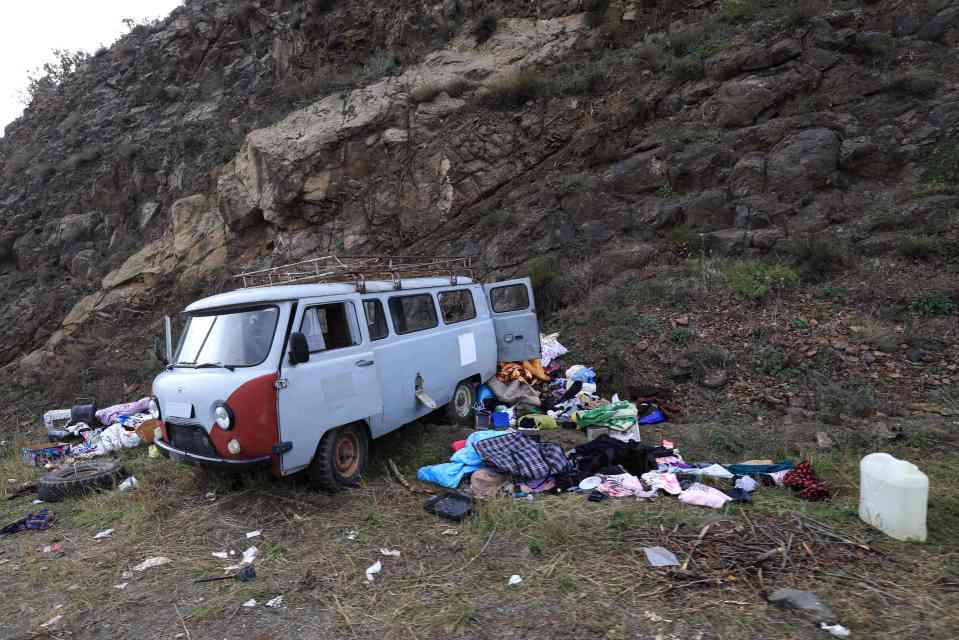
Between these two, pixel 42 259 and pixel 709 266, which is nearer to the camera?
pixel 709 266

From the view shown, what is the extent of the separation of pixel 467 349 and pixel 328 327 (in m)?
2.44

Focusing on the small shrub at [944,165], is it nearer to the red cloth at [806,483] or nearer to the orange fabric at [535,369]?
the red cloth at [806,483]

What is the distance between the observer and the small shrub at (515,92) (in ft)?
43.9

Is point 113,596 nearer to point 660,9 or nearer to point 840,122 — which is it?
point 840,122

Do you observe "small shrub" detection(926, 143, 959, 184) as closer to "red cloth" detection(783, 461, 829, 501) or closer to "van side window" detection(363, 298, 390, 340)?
"red cloth" detection(783, 461, 829, 501)

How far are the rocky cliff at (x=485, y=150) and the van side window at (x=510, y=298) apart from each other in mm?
1628

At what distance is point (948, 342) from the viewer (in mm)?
6410

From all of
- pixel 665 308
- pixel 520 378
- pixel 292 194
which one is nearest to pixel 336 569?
pixel 520 378

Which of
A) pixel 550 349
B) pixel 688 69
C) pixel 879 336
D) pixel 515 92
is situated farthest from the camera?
pixel 515 92

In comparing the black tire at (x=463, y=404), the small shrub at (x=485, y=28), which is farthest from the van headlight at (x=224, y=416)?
the small shrub at (x=485, y=28)

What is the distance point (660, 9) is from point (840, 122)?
7.12 meters

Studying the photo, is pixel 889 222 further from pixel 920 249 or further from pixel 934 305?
pixel 934 305

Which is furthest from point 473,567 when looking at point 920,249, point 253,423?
point 920,249

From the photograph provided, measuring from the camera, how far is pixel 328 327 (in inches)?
195
